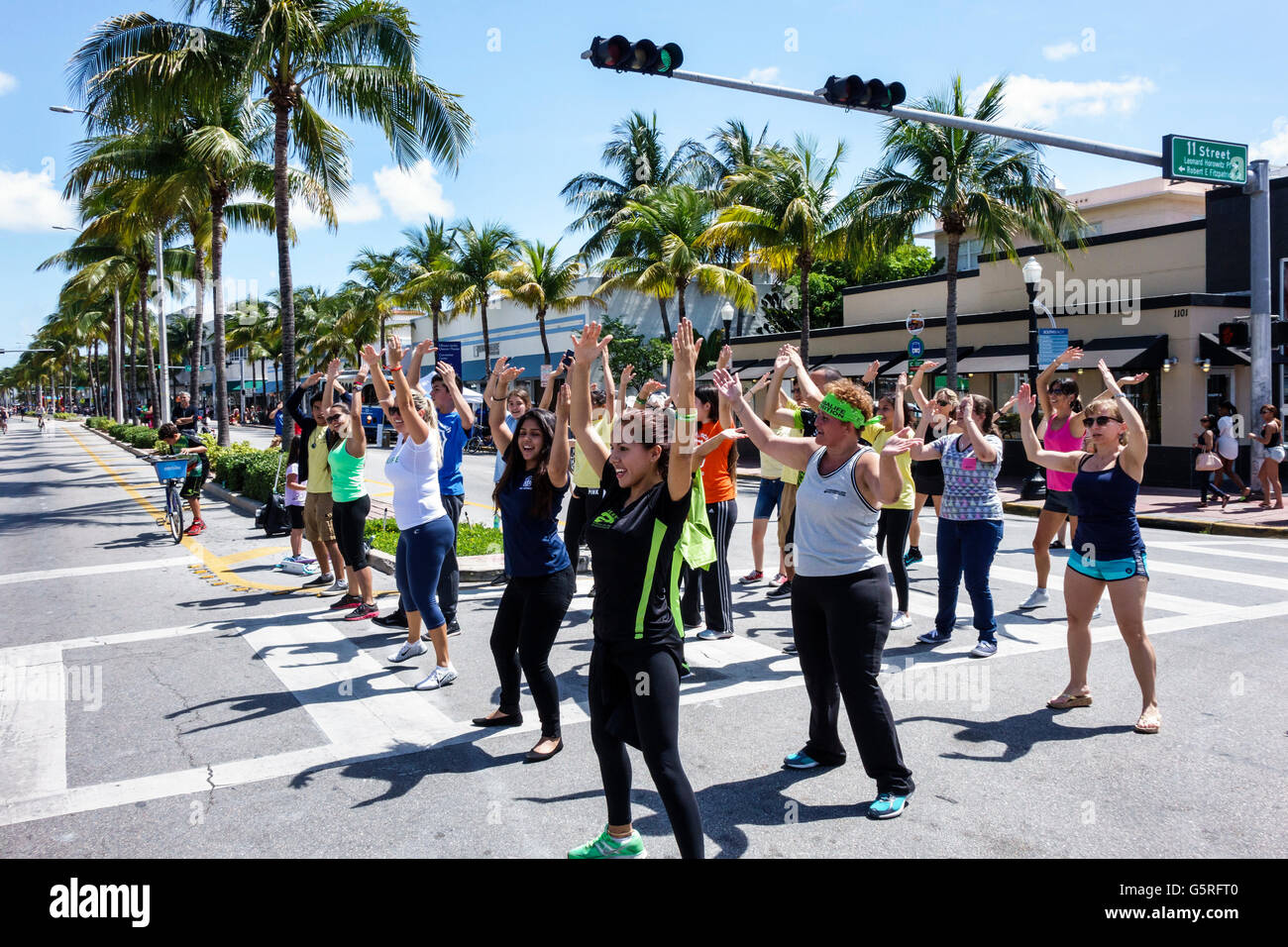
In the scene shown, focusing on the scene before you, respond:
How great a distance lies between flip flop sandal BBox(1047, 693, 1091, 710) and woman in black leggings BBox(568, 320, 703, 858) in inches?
121

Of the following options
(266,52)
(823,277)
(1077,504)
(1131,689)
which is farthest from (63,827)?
(823,277)

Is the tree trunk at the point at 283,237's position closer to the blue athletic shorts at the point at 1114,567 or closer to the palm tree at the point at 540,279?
the blue athletic shorts at the point at 1114,567

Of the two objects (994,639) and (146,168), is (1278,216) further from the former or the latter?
(146,168)

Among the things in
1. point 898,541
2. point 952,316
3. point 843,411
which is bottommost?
point 898,541

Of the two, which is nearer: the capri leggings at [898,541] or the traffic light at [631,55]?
the capri leggings at [898,541]

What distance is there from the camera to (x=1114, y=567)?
5.25m

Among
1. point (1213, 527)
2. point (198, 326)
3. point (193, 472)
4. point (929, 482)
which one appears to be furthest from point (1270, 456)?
point (198, 326)

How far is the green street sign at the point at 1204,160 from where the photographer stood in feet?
42.9

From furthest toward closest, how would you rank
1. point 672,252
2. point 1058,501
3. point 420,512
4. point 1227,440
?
1. point 672,252
2. point 1227,440
3. point 1058,501
4. point 420,512

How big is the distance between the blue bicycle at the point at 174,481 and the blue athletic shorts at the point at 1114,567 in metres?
11.4

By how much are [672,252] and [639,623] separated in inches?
984

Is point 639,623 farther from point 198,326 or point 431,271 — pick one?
point 431,271

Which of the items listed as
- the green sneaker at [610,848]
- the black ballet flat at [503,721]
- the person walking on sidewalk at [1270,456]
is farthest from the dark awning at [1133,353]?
the green sneaker at [610,848]

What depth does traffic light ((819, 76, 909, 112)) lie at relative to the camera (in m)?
11.2
